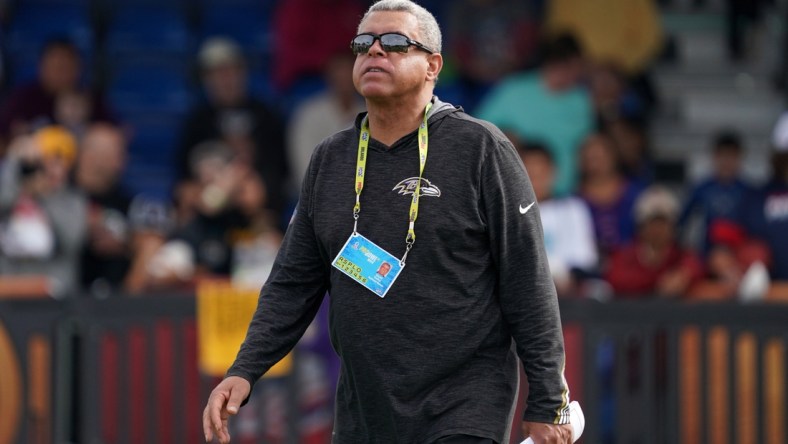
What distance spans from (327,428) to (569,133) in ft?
12.2

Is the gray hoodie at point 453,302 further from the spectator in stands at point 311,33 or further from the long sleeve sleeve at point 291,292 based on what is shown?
the spectator in stands at point 311,33

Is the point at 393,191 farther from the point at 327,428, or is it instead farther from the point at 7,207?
the point at 7,207

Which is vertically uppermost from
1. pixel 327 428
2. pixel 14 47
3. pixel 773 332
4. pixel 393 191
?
pixel 393 191

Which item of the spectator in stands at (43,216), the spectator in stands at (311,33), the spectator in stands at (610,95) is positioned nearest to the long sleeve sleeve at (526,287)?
the spectator in stands at (43,216)

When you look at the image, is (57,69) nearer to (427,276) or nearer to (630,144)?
(630,144)

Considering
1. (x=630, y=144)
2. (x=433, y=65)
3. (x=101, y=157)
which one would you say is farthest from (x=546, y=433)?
(x=630, y=144)

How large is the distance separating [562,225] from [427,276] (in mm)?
5586

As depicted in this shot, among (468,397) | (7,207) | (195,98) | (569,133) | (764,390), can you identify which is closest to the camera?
(468,397)

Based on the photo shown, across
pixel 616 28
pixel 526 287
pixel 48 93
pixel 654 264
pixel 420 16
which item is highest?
pixel 420 16

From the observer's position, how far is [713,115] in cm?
1293

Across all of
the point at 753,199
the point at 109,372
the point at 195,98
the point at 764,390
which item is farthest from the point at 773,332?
the point at 195,98

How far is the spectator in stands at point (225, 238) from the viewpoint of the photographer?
9.73 m

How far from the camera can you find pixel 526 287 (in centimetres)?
458

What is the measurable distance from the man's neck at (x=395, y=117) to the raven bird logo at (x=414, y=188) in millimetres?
160
